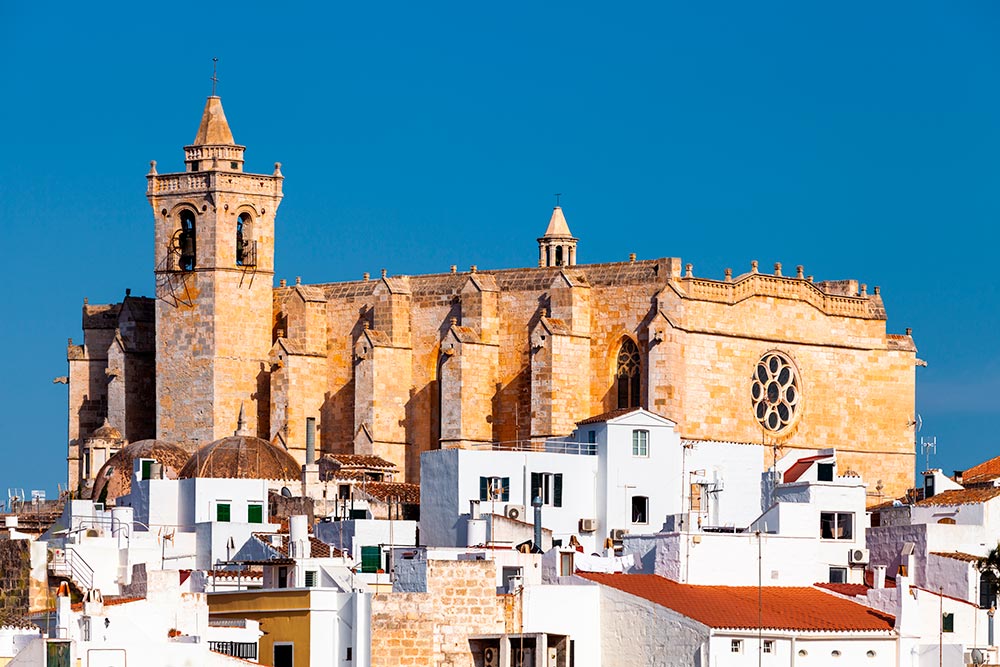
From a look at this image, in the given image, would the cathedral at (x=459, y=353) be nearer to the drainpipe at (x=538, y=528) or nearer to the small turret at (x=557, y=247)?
the small turret at (x=557, y=247)

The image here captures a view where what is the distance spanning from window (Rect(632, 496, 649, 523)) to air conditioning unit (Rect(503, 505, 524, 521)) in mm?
4674

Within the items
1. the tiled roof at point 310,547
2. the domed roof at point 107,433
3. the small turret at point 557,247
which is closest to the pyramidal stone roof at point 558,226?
the small turret at point 557,247

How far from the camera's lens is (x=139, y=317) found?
9581 centimetres

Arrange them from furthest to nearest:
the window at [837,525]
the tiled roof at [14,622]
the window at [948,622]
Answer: the window at [837,525], the window at [948,622], the tiled roof at [14,622]

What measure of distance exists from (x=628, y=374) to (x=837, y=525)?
75.0 feet

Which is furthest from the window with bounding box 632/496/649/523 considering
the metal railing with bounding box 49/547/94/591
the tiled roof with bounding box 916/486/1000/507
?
the metal railing with bounding box 49/547/94/591

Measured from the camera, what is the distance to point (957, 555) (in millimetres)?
62844

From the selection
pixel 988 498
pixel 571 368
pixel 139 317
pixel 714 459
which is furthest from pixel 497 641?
pixel 139 317

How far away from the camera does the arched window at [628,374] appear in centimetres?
8656

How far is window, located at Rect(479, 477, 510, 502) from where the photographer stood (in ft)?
223

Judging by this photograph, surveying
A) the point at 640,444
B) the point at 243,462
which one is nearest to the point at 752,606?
the point at 640,444

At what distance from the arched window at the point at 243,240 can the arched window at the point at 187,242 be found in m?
1.38

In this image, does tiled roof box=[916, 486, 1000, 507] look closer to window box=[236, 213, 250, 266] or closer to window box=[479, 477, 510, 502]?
window box=[479, 477, 510, 502]

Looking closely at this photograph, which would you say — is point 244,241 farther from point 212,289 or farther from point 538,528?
point 538,528
